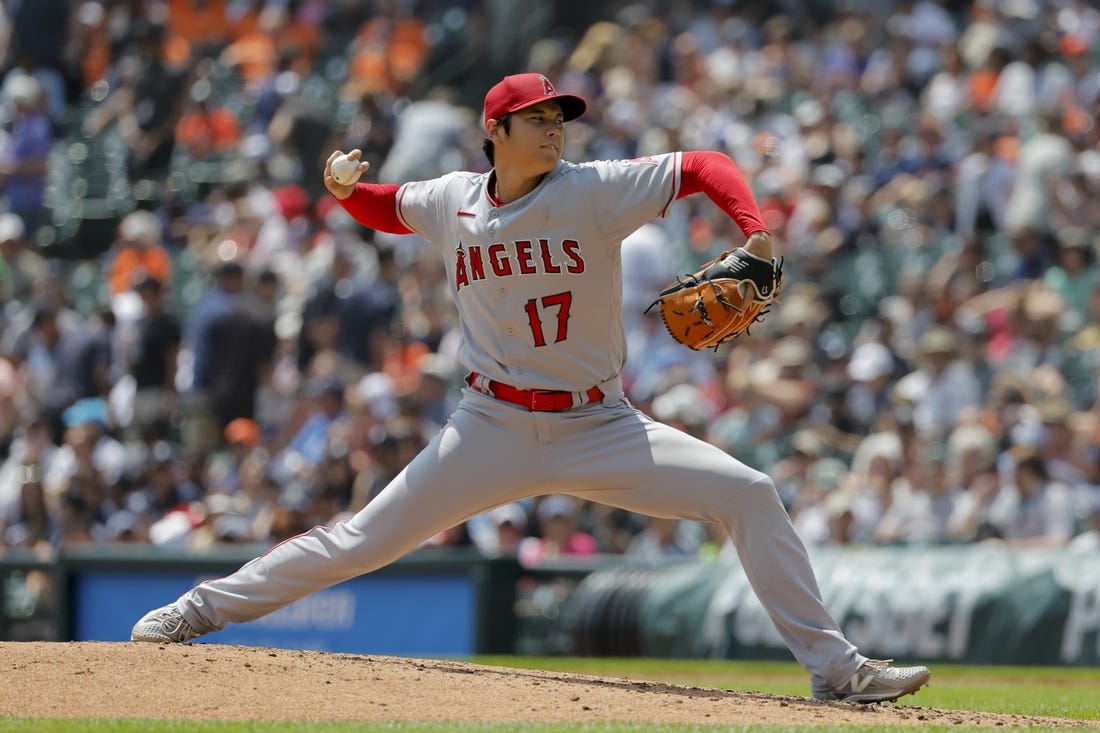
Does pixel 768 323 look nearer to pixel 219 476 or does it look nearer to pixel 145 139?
pixel 219 476

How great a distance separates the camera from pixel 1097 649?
9.48 metres

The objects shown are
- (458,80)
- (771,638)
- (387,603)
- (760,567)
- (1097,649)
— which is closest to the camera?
(760,567)

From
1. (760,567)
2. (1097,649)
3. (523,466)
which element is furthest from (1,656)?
(1097,649)

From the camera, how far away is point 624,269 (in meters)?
12.5

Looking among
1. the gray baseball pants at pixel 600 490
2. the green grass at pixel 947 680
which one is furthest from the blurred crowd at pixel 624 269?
the gray baseball pants at pixel 600 490

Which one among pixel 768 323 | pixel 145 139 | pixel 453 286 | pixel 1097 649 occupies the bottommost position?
pixel 1097 649

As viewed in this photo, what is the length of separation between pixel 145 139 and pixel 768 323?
7788 mm

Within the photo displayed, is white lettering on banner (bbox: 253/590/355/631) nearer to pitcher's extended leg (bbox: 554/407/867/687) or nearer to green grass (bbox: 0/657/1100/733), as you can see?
green grass (bbox: 0/657/1100/733)

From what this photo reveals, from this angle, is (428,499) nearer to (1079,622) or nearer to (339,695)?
(339,695)

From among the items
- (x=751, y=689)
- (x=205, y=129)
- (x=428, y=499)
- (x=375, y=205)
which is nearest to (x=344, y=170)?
(x=375, y=205)

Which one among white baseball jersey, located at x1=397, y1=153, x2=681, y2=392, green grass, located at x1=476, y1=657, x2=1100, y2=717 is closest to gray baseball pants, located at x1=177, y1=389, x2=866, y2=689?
white baseball jersey, located at x1=397, y1=153, x2=681, y2=392

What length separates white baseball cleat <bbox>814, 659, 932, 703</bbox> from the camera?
5707 mm

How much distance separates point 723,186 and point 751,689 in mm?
3202

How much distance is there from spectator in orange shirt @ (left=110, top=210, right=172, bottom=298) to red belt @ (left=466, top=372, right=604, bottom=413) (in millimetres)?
10031
